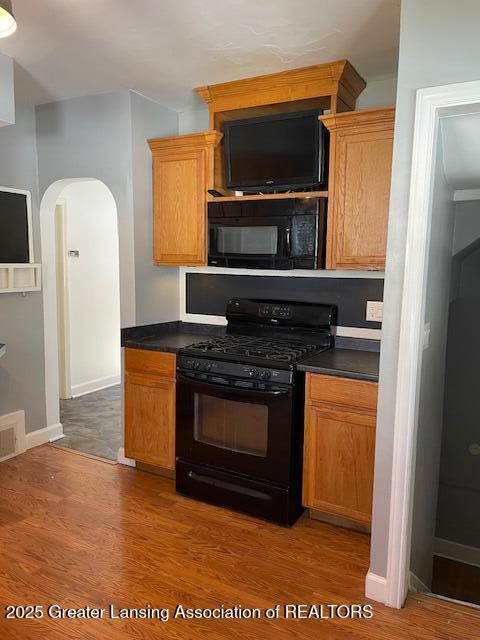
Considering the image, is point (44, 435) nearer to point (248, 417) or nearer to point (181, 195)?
point (248, 417)

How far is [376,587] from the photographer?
2.12 m

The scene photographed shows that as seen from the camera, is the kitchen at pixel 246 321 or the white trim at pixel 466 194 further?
the white trim at pixel 466 194

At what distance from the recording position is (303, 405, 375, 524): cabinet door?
2.49m

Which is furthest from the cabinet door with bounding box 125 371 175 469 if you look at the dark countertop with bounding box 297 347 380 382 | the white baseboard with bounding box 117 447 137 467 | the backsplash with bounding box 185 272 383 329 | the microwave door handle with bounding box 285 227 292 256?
the microwave door handle with bounding box 285 227 292 256

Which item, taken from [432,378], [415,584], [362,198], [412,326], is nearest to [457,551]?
[415,584]

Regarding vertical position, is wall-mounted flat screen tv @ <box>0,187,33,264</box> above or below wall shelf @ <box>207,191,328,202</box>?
below

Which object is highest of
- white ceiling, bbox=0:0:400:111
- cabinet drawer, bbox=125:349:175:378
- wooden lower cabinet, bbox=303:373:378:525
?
white ceiling, bbox=0:0:400:111

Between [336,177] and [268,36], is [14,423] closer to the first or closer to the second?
[336,177]

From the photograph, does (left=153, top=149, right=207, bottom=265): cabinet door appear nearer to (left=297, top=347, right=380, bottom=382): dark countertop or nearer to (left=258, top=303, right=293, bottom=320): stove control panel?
(left=258, top=303, right=293, bottom=320): stove control panel

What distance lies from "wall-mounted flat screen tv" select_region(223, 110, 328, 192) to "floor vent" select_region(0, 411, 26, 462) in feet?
7.38

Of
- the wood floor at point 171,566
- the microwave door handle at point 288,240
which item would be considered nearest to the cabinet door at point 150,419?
the wood floor at point 171,566

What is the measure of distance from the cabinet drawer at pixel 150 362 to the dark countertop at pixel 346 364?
0.88 metres

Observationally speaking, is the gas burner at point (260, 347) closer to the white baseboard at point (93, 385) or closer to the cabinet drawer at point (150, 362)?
the cabinet drawer at point (150, 362)

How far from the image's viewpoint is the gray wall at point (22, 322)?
342 cm
